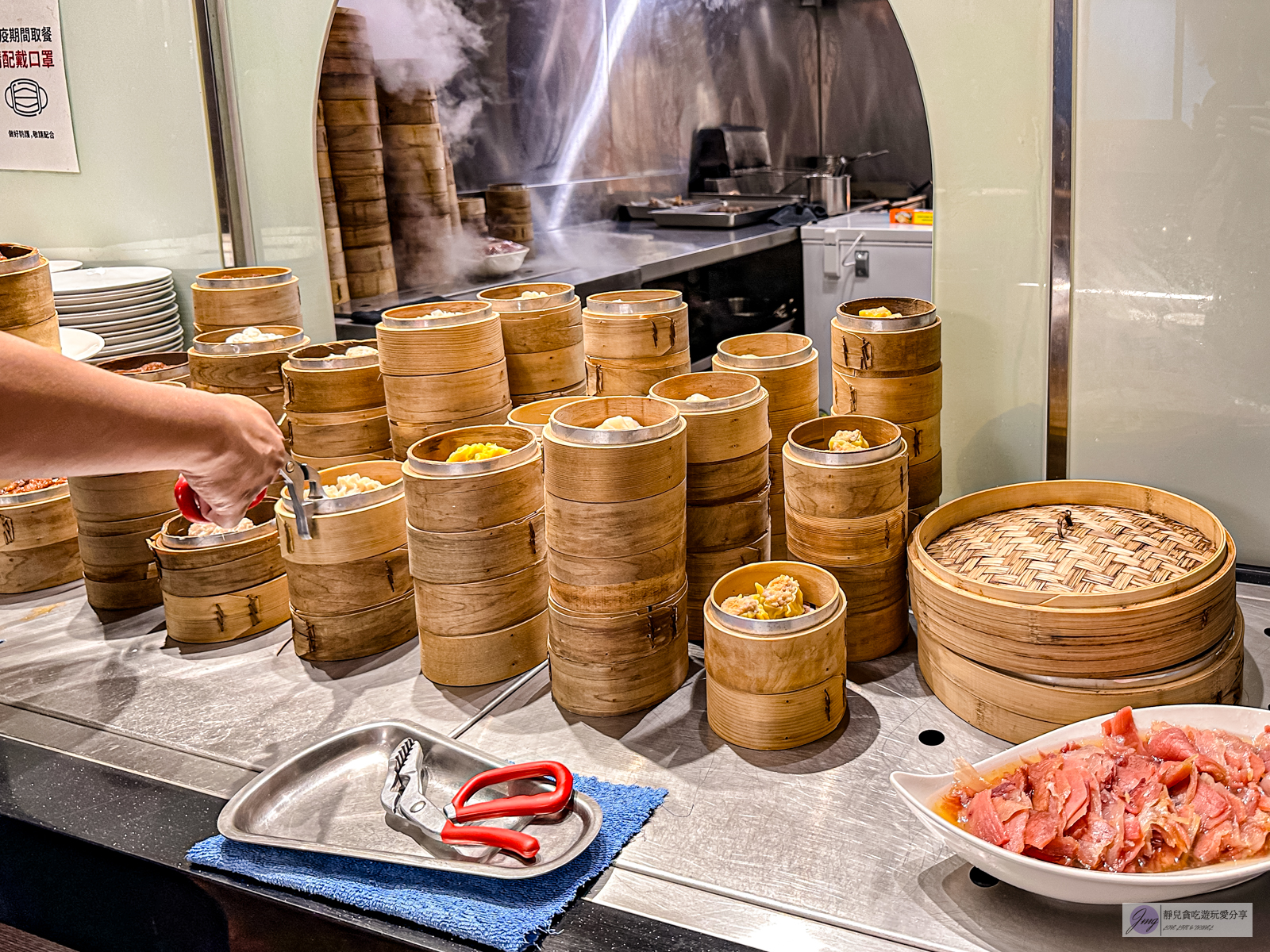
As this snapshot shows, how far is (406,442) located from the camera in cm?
205

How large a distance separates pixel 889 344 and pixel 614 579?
0.71 meters

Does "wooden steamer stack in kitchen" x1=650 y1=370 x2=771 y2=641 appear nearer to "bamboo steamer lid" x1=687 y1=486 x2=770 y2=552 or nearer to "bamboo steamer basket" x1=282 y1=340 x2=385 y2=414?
"bamboo steamer lid" x1=687 y1=486 x2=770 y2=552

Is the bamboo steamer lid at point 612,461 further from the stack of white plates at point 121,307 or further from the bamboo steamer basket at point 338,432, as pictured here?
the stack of white plates at point 121,307

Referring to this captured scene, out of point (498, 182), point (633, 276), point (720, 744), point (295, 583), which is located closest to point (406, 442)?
point (295, 583)

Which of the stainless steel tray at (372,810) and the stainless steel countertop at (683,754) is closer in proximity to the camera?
the stainless steel countertop at (683,754)

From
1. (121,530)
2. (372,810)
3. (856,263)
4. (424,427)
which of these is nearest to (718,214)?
(856,263)

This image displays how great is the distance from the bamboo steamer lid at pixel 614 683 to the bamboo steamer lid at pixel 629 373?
0.59m

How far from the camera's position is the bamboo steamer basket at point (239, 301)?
2.40 meters

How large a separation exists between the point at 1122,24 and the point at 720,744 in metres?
1.38

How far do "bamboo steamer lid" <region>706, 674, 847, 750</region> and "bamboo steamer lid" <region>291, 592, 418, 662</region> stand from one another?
26.9 inches

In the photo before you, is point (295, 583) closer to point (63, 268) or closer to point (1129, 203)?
point (1129, 203)

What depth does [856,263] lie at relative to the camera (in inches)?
Answer: 188

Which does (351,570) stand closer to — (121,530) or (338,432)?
(338,432)

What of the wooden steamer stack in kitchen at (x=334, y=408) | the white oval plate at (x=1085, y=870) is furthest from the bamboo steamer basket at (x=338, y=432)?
the white oval plate at (x=1085, y=870)
